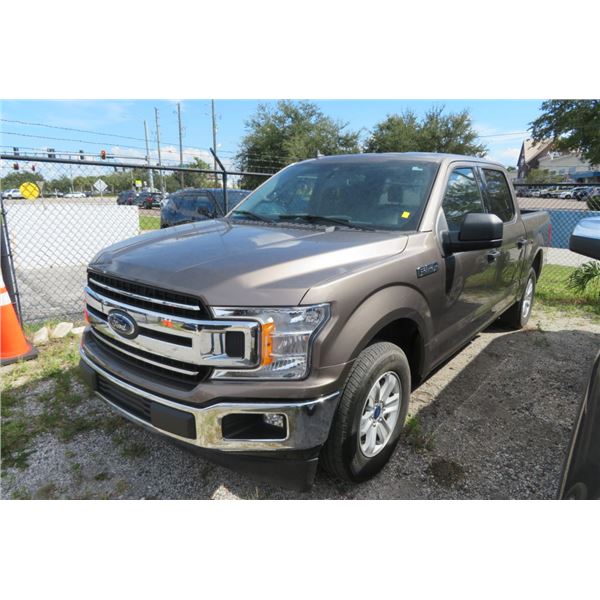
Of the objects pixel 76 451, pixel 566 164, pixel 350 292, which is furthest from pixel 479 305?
pixel 566 164

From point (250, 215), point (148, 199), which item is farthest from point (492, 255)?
point (148, 199)

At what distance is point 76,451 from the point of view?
9.45ft

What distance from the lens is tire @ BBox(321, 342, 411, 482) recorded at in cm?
216

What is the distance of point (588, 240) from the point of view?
2.03 m

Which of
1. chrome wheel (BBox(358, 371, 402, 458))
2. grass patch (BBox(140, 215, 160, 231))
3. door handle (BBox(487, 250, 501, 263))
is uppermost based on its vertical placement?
door handle (BBox(487, 250, 501, 263))

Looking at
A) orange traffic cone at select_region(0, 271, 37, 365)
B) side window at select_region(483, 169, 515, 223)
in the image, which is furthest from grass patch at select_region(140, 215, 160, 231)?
side window at select_region(483, 169, 515, 223)

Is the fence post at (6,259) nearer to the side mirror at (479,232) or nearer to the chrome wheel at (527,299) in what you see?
the side mirror at (479,232)

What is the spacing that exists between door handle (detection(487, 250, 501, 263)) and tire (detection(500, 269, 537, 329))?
1.57 meters

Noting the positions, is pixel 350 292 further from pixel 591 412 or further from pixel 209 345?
pixel 591 412

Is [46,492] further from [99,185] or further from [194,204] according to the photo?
[194,204]

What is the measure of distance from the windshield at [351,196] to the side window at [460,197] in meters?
0.22

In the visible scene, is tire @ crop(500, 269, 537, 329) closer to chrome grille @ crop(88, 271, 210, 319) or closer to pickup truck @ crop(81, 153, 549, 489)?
pickup truck @ crop(81, 153, 549, 489)

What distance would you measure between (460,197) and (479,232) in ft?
2.32

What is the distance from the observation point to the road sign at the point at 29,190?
6058 mm
